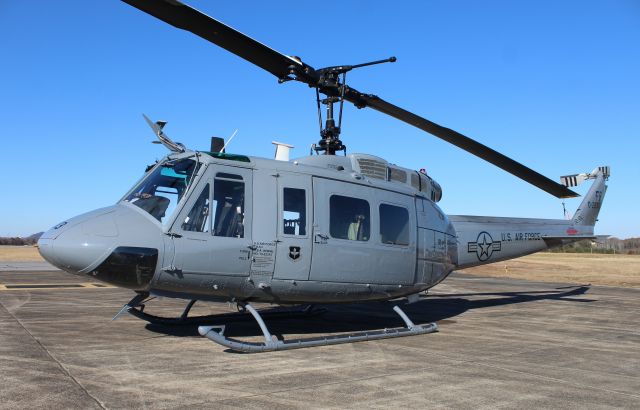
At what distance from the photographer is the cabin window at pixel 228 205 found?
7777 mm

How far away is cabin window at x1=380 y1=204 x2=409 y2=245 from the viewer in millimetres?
9359

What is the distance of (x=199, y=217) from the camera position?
759cm

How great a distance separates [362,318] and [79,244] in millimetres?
6721

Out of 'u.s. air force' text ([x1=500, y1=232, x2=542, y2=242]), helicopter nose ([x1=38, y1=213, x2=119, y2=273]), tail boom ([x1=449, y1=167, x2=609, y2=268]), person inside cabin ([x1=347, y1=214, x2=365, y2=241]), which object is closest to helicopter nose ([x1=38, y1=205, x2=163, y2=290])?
helicopter nose ([x1=38, y1=213, x2=119, y2=273])

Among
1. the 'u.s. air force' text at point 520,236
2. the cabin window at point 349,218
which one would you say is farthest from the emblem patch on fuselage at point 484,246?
the cabin window at point 349,218

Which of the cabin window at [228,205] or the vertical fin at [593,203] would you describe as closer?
the cabin window at [228,205]

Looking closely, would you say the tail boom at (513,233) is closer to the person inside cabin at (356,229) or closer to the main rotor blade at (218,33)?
the person inside cabin at (356,229)

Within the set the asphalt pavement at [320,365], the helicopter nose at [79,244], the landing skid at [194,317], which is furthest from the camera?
the landing skid at [194,317]

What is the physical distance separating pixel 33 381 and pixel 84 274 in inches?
72.0

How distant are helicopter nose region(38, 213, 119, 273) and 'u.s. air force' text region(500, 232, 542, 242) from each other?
31.6ft

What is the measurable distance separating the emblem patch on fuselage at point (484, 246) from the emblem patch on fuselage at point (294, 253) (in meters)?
5.55

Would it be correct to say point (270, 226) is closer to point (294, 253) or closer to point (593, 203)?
point (294, 253)

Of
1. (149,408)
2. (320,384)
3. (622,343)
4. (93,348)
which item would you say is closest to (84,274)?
(93,348)

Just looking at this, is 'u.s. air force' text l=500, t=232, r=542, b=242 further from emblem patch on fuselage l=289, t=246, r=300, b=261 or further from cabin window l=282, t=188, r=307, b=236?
emblem patch on fuselage l=289, t=246, r=300, b=261
